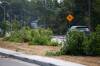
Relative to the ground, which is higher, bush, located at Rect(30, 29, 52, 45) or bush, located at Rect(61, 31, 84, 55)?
bush, located at Rect(61, 31, 84, 55)

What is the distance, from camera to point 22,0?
115 metres

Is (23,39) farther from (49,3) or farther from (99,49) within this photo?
(49,3)

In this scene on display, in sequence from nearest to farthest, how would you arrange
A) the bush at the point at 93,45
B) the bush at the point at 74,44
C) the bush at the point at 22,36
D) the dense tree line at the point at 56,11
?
1. the bush at the point at 93,45
2. the bush at the point at 74,44
3. the bush at the point at 22,36
4. the dense tree line at the point at 56,11

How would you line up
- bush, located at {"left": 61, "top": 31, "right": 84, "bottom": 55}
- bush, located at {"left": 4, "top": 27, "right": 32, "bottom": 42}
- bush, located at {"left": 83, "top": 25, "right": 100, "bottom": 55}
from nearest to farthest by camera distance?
bush, located at {"left": 83, "top": 25, "right": 100, "bottom": 55} → bush, located at {"left": 61, "top": 31, "right": 84, "bottom": 55} → bush, located at {"left": 4, "top": 27, "right": 32, "bottom": 42}

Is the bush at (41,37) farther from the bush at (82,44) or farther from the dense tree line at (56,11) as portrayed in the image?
the bush at (82,44)

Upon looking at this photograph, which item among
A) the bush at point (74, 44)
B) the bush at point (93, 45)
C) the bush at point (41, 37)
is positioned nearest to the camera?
the bush at point (93, 45)

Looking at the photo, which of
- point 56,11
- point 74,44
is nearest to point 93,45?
point 74,44

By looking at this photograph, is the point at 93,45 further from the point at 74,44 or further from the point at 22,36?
the point at 22,36

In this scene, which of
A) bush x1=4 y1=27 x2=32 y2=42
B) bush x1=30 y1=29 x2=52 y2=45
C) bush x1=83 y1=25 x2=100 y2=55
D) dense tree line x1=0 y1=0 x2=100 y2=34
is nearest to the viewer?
bush x1=83 y1=25 x2=100 y2=55

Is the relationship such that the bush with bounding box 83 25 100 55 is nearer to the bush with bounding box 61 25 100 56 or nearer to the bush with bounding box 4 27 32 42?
the bush with bounding box 61 25 100 56

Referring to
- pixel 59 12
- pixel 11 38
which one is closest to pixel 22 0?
pixel 59 12

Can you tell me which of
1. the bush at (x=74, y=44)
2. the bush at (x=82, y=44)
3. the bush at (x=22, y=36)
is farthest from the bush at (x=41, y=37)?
the bush at (x=82, y=44)

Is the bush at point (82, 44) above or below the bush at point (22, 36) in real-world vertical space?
above

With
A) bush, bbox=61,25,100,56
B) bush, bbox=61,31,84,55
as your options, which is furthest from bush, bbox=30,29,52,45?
bush, bbox=61,25,100,56
